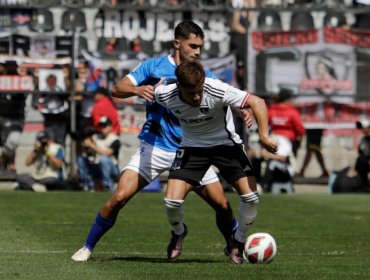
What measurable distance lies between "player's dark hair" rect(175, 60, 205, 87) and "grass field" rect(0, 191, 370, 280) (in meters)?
1.56

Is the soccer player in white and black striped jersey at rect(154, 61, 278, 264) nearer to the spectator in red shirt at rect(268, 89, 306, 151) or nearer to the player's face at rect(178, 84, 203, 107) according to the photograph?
the player's face at rect(178, 84, 203, 107)

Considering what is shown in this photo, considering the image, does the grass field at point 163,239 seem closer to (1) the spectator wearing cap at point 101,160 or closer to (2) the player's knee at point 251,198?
(2) the player's knee at point 251,198

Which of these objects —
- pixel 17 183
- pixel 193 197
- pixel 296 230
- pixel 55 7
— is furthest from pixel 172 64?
pixel 55 7

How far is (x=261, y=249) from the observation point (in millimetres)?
10508

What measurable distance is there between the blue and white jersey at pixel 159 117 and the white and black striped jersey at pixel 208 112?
33 centimetres

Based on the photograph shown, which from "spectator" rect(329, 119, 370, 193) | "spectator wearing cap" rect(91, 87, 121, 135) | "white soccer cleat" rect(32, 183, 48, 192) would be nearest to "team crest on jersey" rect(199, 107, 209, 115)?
Result: "white soccer cleat" rect(32, 183, 48, 192)

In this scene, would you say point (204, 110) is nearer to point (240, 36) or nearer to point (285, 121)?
point (285, 121)

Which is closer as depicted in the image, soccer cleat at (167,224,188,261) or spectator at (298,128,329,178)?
soccer cleat at (167,224,188,261)

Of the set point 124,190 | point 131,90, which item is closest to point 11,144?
→ point 124,190

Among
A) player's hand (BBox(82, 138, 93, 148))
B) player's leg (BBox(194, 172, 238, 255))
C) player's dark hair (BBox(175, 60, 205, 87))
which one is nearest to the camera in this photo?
player's dark hair (BBox(175, 60, 205, 87))

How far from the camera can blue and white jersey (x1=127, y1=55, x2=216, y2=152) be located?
10688 mm

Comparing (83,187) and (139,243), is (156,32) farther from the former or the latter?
(139,243)

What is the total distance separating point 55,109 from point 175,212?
12.6 metres

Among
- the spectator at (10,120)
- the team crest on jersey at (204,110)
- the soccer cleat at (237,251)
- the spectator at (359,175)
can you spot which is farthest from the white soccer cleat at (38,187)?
the team crest on jersey at (204,110)
